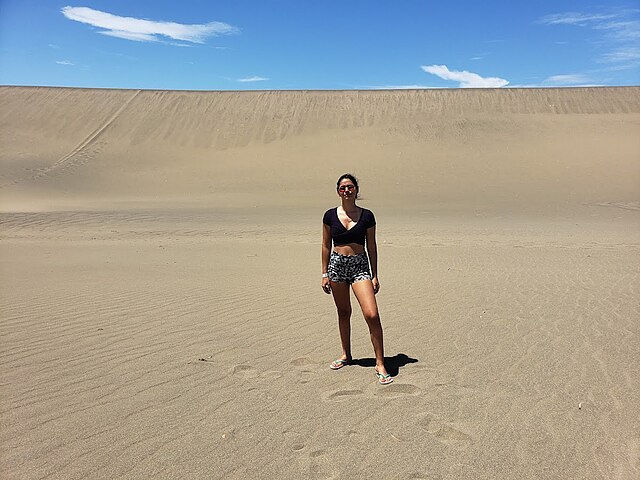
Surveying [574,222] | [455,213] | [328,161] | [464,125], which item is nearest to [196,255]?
[455,213]

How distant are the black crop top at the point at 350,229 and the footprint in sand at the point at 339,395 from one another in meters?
1.17

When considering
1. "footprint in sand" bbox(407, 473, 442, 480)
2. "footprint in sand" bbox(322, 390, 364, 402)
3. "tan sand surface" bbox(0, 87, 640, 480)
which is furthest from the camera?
"footprint in sand" bbox(322, 390, 364, 402)

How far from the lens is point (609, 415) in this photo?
12.3ft

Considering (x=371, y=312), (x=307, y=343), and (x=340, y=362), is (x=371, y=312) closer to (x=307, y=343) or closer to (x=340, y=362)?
(x=340, y=362)

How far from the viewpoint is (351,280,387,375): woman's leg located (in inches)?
172

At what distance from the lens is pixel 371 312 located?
4.37 m

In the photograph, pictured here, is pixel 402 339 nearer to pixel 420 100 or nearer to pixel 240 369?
pixel 240 369

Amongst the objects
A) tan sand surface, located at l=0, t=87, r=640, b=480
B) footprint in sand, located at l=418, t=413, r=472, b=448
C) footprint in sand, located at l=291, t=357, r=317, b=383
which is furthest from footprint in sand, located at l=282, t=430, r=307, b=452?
footprint in sand, located at l=291, t=357, r=317, b=383

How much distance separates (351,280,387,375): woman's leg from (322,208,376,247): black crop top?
1.17 ft

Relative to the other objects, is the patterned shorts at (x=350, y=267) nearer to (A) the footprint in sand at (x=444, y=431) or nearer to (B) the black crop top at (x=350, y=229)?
(B) the black crop top at (x=350, y=229)

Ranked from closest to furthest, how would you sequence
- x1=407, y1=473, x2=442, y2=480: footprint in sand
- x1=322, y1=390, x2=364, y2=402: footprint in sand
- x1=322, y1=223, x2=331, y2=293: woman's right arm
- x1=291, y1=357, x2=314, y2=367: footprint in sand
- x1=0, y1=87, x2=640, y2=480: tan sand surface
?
x1=407, y1=473, x2=442, y2=480: footprint in sand, x1=0, y1=87, x2=640, y2=480: tan sand surface, x1=322, y1=390, x2=364, y2=402: footprint in sand, x1=322, y1=223, x2=331, y2=293: woman's right arm, x1=291, y1=357, x2=314, y2=367: footprint in sand

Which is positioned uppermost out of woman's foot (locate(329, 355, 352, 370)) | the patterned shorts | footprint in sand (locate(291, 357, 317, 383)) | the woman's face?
the woman's face

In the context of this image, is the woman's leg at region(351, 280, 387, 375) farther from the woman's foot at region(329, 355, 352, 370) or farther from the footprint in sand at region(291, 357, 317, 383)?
the footprint in sand at region(291, 357, 317, 383)

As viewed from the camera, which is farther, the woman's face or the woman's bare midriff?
the woman's bare midriff
